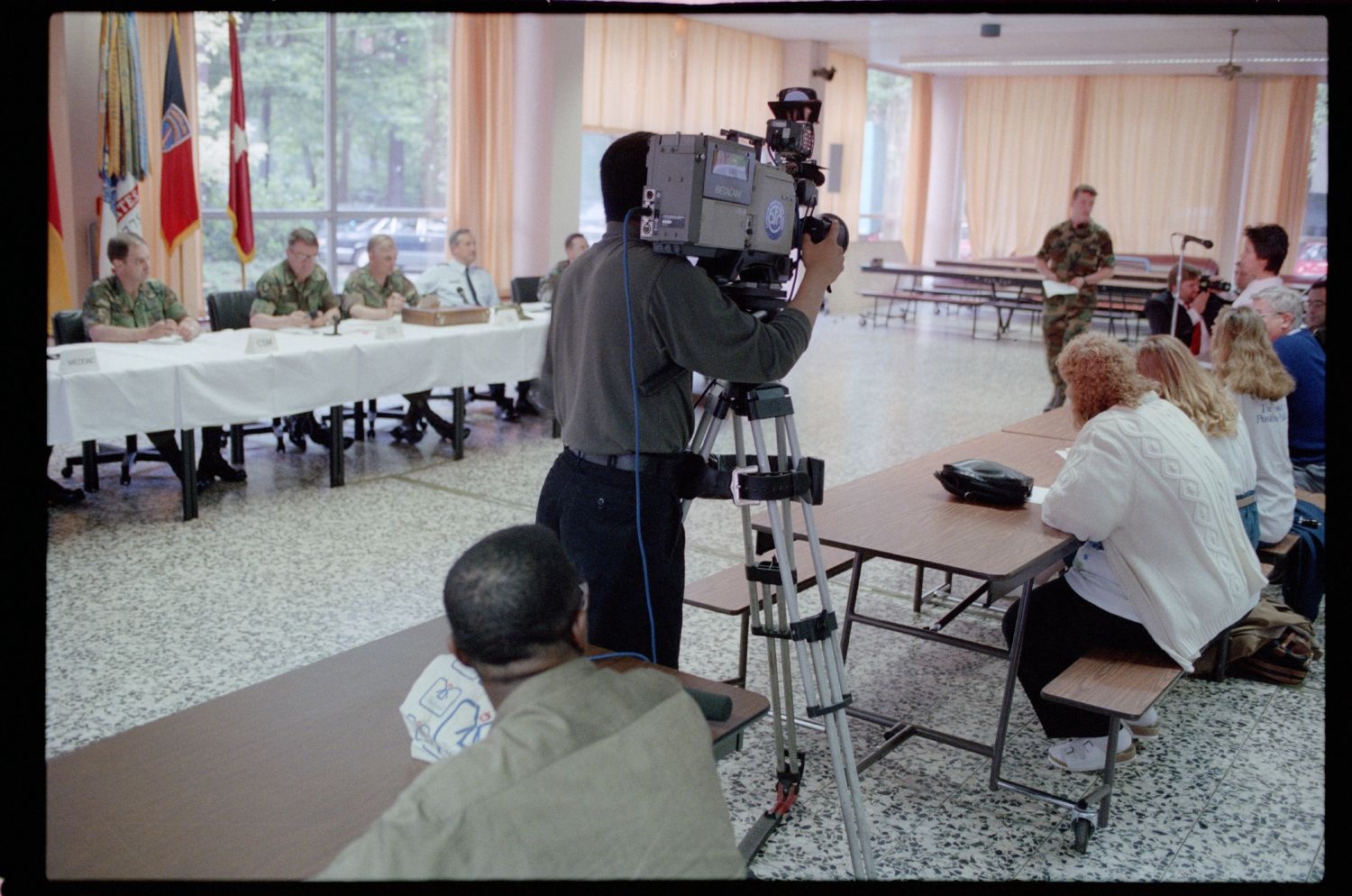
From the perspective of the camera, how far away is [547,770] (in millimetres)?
1143

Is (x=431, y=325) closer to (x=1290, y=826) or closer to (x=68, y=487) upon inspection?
(x=68, y=487)

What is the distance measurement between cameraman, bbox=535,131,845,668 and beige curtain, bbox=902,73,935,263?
13420 millimetres

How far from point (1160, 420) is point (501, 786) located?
6.77 ft

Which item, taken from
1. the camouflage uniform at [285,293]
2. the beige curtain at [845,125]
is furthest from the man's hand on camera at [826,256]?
the beige curtain at [845,125]

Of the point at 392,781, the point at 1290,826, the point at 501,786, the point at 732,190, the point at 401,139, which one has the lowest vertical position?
the point at 1290,826

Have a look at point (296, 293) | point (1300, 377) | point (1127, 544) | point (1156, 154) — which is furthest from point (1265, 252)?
point (1156, 154)

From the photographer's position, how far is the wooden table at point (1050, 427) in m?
3.99

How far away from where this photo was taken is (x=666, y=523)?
2.16 metres

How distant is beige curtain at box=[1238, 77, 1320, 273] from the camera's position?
1341 cm

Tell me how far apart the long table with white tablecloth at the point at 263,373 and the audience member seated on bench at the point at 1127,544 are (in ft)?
8.46

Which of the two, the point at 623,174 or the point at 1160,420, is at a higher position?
the point at 623,174

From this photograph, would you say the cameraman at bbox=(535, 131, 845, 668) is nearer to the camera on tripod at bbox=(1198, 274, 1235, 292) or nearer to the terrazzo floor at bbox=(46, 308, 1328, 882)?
the terrazzo floor at bbox=(46, 308, 1328, 882)

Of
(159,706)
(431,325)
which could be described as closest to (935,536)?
(159,706)

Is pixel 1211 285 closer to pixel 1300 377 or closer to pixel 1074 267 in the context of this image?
pixel 1074 267
